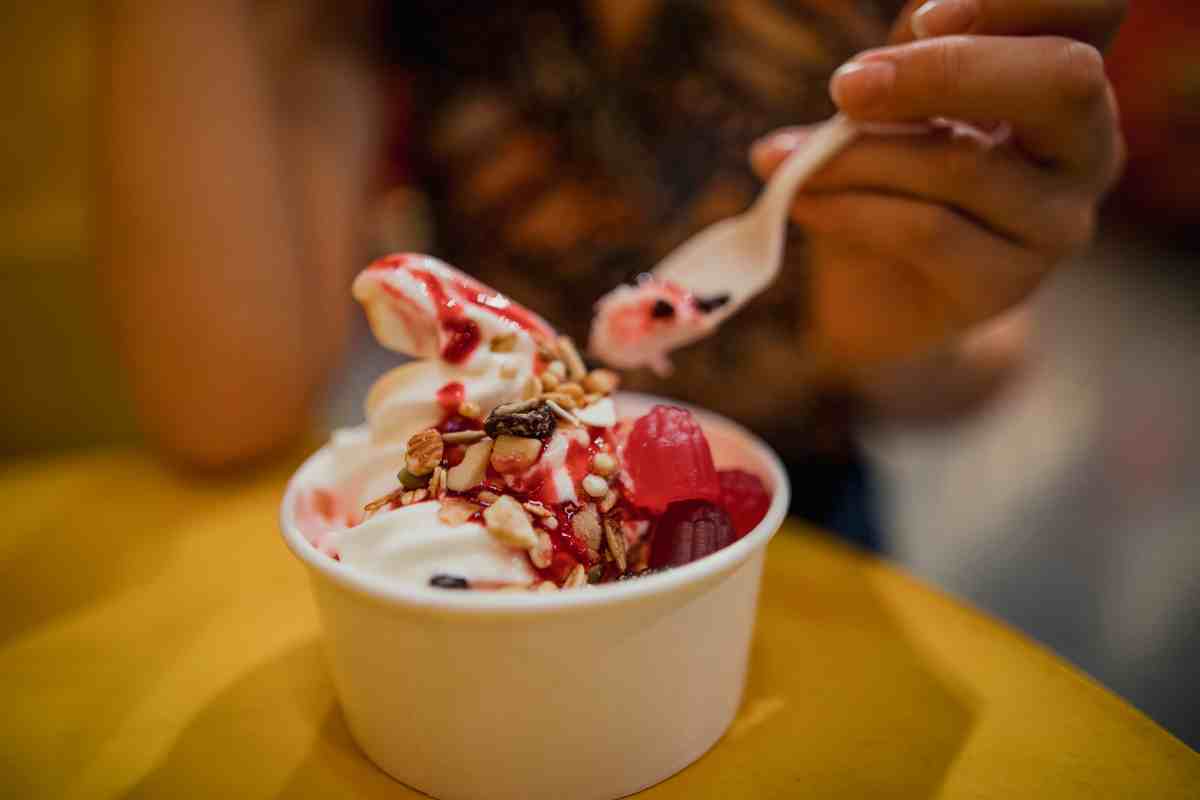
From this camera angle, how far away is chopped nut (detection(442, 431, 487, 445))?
62cm

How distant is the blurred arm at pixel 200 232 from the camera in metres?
1.06

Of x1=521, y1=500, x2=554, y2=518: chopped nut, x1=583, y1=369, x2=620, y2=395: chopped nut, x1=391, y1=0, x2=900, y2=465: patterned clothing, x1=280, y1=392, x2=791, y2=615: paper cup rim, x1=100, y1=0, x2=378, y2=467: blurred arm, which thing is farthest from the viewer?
x1=391, y1=0, x2=900, y2=465: patterned clothing

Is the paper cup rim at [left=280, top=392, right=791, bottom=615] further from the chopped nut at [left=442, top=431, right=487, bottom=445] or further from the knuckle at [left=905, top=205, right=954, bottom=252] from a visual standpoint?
the knuckle at [left=905, top=205, right=954, bottom=252]

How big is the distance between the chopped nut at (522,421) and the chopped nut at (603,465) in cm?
4

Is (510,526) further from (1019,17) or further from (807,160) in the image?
(1019,17)

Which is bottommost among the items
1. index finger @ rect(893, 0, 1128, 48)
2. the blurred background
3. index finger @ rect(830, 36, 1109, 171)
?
the blurred background

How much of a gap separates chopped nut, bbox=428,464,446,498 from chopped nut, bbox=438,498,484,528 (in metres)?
0.01

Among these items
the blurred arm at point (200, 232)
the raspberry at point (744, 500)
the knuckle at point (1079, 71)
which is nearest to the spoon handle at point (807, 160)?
the knuckle at point (1079, 71)

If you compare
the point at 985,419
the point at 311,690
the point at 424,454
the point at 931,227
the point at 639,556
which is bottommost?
the point at 985,419

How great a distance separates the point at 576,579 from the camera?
1.84ft

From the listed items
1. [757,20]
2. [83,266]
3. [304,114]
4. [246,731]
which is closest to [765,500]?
[246,731]

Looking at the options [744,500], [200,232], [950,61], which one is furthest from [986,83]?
[200,232]

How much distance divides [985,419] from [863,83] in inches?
78.9

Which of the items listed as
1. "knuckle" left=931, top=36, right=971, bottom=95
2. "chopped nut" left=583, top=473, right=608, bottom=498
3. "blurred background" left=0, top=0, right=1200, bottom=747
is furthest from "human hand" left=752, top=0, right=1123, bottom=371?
"chopped nut" left=583, top=473, right=608, bottom=498
